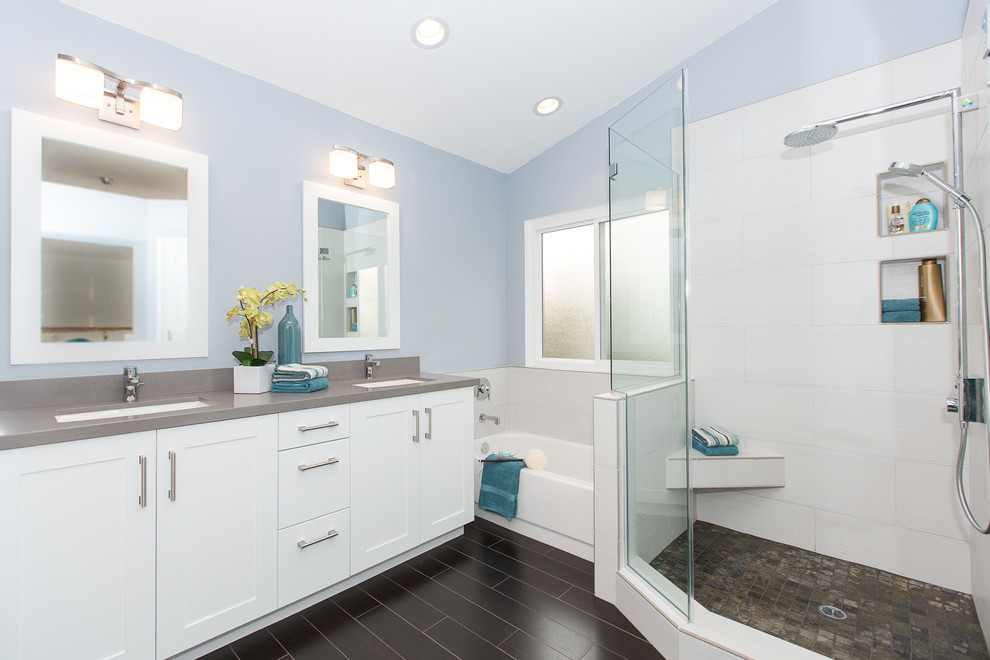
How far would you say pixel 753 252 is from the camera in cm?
252

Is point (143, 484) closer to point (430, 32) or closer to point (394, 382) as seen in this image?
point (394, 382)

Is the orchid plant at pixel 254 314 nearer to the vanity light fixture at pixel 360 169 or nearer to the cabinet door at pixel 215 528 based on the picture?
the cabinet door at pixel 215 528

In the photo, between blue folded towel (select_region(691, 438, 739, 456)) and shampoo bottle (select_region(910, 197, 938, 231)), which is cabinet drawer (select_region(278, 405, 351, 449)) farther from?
shampoo bottle (select_region(910, 197, 938, 231))

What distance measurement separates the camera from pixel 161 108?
1.88 metres

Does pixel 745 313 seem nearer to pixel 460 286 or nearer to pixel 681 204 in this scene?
pixel 681 204

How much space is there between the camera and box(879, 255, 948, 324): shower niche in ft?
6.53

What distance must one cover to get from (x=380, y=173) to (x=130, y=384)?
64.1 inches

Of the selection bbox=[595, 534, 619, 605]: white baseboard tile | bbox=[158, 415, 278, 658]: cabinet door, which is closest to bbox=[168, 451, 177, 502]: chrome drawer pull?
bbox=[158, 415, 278, 658]: cabinet door

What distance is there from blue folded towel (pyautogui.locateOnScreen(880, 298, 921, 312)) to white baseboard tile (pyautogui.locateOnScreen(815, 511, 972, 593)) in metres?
1.00

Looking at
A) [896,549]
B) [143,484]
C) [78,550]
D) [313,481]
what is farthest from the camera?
[896,549]

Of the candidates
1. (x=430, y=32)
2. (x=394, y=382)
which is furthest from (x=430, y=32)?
(x=394, y=382)

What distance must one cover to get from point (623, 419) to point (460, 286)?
5.46ft

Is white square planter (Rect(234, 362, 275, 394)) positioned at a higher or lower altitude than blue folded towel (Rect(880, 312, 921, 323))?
lower

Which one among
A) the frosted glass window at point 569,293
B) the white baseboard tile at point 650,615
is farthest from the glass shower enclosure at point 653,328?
the frosted glass window at point 569,293
